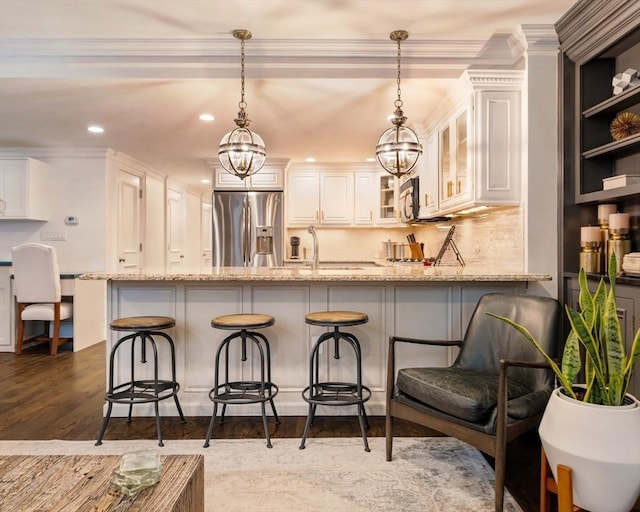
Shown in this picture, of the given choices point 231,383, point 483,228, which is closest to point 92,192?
point 231,383

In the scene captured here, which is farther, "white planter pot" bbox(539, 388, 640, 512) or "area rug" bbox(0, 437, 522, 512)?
"area rug" bbox(0, 437, 522, 512)

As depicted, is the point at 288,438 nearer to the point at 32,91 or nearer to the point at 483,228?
the point at 483,228

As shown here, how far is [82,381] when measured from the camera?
3.77m

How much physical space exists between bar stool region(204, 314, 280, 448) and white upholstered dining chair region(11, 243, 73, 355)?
2.69 meters

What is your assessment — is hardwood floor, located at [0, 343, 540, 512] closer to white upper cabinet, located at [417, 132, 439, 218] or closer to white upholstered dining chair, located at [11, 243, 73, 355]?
white upholstered dining chair, located at [11, 243, 73, 355]

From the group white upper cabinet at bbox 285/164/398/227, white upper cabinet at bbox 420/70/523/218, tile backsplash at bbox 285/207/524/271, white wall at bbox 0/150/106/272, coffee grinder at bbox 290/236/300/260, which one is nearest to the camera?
white upper cabinet at bbox 420/70/523/218

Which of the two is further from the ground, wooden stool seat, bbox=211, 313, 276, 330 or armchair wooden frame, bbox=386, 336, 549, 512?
wooden stool seat, bbox=211, 313, 276, 330

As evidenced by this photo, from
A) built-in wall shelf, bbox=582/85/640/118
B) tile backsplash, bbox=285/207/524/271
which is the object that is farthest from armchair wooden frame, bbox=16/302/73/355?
built-in wall shelf, bbox=582/85/640/118

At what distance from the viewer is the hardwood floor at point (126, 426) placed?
7.54 feet

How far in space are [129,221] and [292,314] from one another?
4.18 m

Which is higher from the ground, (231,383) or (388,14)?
(388,14)

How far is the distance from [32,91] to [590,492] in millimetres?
4384

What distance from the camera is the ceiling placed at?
2727 mm

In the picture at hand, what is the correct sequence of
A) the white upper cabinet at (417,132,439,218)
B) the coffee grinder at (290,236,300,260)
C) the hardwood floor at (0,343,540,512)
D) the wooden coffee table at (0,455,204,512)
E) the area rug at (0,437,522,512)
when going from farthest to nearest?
the coffee grinder at (290,236,300,260)
the white upper cabinet at (417,132,439,218)
the hardwood floor at (0,343,540,512)
the area rug at (0,437,522,512)
the wooden coffee table at (0,455,204,512)
